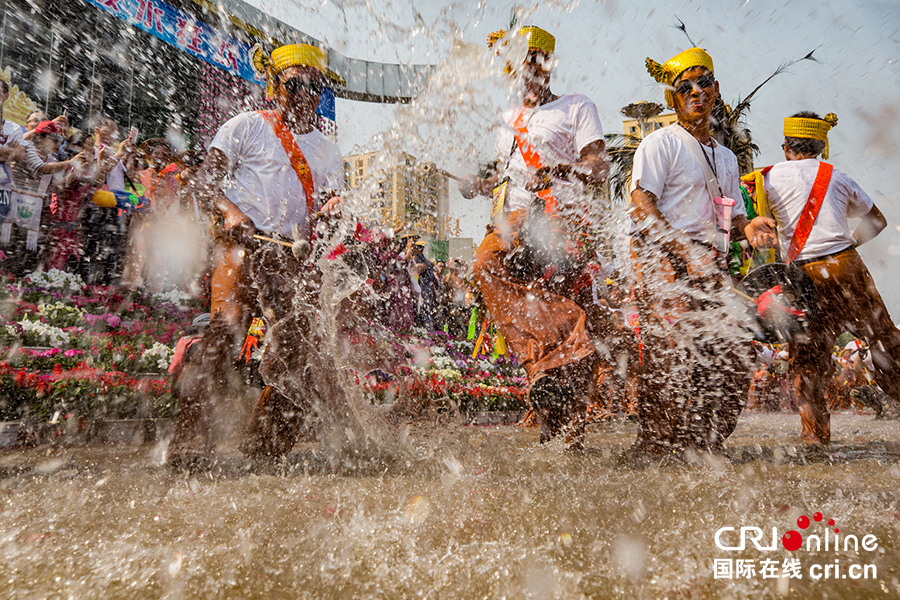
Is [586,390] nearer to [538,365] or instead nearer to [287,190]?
[538,365]

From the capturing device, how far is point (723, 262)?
2.78 metres

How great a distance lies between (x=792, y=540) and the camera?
1348mm

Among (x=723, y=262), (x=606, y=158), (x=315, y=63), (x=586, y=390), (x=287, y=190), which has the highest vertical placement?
(x=315, y=63)

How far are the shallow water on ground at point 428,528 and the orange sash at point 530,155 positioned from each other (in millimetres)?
1331

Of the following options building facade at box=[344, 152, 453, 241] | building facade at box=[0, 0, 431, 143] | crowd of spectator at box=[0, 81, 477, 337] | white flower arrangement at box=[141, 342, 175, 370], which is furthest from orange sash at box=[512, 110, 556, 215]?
building facade at box=[0, 0, 431, 143]

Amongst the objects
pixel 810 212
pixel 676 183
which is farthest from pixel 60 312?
pixel 810 212

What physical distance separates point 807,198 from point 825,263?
0.41 m

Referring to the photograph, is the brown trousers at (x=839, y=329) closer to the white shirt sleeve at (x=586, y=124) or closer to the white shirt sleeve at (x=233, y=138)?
the white shirt sleeve at (x=586, y=124)

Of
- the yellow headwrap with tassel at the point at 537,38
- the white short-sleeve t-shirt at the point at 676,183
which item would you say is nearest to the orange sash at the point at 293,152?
the yellow headwrap with tassel at the point at 537,38

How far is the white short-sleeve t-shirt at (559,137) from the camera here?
3070mm

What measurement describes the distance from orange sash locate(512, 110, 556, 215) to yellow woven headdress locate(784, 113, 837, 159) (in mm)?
1801

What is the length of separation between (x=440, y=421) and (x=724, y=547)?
2709 mm

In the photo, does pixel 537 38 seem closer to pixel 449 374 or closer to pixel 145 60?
pixel 449 374

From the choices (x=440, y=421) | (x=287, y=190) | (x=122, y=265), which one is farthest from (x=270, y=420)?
(x=122, y=265)
